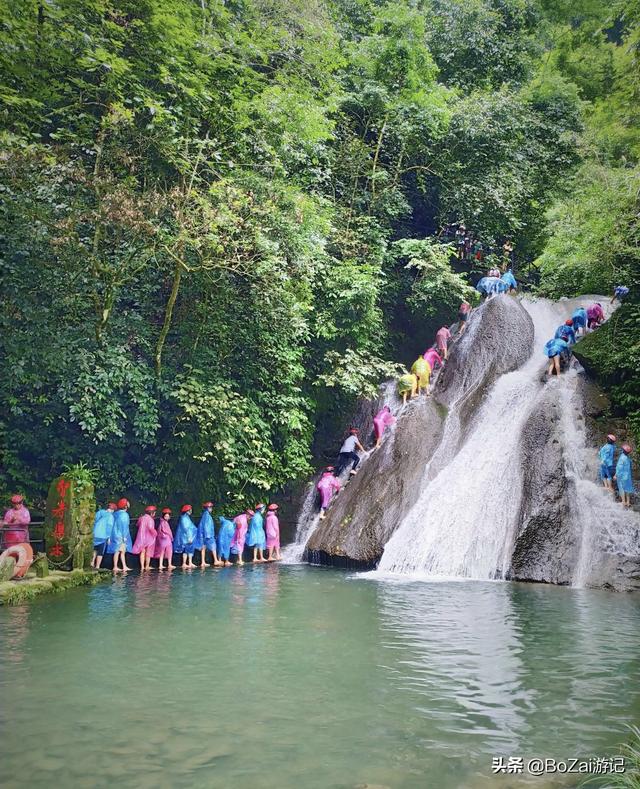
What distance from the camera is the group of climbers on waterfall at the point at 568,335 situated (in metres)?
18.7

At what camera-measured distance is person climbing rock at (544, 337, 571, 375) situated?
61.1 feet

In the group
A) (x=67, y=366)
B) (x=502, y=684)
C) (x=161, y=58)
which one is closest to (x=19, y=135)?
(x=161, y=58)

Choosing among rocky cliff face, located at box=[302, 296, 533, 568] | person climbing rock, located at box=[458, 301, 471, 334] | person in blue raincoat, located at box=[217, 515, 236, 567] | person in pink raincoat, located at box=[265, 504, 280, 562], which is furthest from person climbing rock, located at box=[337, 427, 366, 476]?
person climbing rock, located at box=[458, 301, 471, 334]

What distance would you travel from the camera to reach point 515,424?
1738 cm

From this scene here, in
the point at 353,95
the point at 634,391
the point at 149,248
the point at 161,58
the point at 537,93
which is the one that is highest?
the point at 537,93

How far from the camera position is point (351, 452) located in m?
20.1

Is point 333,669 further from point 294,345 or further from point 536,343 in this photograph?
A: point 536,343

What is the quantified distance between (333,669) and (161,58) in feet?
52.0

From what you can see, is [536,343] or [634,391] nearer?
[634,391]

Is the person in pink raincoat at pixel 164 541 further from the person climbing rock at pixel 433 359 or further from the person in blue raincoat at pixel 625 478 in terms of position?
the person climbing rock at pixel 433 359

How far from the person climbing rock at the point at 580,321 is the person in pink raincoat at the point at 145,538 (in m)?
12.9

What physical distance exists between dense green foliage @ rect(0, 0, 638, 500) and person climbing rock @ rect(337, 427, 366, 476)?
44.5 inches

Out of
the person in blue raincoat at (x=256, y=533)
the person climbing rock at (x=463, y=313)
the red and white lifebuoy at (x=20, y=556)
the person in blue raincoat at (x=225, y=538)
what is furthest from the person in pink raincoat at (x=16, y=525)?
the person climbing rock at (x=463, y=313)

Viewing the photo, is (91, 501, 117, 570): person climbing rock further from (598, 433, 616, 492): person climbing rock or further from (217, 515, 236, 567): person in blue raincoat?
(598, 433, 616, 492): person climbing rock
